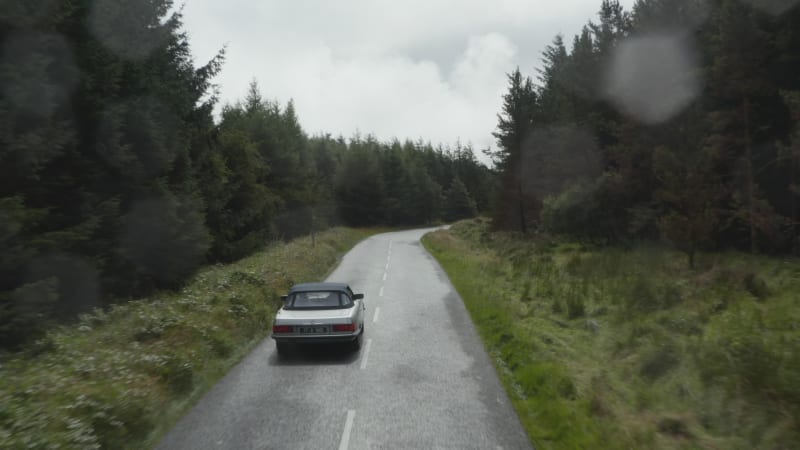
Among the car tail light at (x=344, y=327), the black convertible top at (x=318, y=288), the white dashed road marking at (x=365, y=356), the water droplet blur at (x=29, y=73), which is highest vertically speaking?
the water droplet blur at (x=29, y=73)

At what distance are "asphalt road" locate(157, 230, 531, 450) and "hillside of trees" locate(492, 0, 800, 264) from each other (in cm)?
1204

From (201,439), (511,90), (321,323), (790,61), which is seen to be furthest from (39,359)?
(511,90)

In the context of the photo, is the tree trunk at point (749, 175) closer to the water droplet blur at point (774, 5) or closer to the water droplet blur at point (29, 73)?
the water droplet blur at point (774, 5)

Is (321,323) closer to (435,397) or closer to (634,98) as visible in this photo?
(435,397)

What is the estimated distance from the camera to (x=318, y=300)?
486 inches

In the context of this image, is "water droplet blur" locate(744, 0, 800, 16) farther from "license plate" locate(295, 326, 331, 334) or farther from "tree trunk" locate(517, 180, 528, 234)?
"tree trunk" locate(517, 180, 528, 234)

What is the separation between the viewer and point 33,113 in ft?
37.4

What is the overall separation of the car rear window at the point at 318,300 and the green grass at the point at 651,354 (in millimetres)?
3772

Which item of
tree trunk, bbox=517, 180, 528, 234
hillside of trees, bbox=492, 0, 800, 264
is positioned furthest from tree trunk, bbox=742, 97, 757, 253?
tree trunk, bbox=517, 180, 528, 234

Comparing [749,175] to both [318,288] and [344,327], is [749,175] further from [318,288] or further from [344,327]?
[344,327]

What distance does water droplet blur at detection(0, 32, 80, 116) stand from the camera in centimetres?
1063

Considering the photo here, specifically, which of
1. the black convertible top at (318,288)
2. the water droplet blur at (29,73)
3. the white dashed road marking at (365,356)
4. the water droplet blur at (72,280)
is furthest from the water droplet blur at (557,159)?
the water droplet blur at (29,73)

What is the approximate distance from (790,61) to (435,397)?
22.4 metres

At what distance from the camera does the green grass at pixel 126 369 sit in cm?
611
